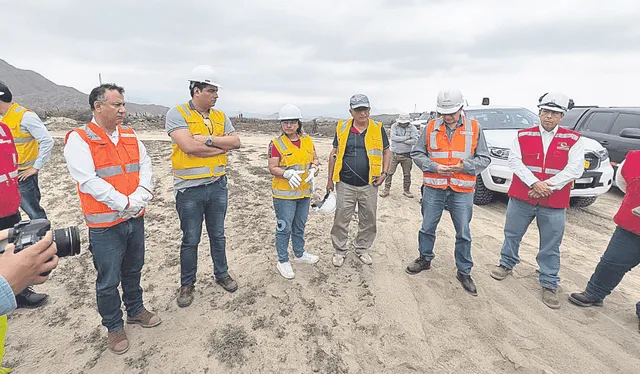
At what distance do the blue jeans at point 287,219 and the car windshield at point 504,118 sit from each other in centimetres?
417

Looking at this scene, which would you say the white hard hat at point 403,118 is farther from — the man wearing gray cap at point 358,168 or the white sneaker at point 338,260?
the white sneaker at point 338,260

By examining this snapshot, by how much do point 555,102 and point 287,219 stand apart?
8.82ft

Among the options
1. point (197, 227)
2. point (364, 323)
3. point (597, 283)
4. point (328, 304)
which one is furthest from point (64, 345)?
point (597, 283)

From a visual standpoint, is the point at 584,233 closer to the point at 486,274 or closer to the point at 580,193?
the point at 580,193

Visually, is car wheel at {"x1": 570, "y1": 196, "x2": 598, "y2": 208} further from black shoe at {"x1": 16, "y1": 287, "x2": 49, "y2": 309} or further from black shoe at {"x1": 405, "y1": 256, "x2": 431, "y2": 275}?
black shoe at {"x1": 16, "y1": 287, "x2": 49, "y2": 309}

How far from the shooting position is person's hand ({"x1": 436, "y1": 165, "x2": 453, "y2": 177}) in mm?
2985

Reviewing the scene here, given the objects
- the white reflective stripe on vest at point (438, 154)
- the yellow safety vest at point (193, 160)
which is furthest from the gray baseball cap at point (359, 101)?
the yellow safety vest at point (193, 160)

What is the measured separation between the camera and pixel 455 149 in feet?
10.0

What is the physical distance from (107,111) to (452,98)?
9.13 feet

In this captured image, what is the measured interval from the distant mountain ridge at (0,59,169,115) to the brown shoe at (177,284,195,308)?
61472mm

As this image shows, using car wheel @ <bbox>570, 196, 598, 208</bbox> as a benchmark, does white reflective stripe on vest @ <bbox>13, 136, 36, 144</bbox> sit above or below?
above

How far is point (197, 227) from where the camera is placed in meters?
2.81

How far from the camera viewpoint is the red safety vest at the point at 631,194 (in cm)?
259

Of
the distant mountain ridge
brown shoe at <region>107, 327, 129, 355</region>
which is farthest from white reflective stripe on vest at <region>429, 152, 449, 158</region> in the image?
the distant mountain ridge
